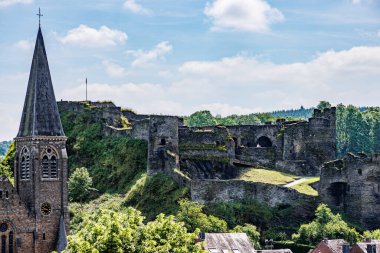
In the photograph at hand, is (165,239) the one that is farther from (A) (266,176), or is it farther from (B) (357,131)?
(B) (357,131)

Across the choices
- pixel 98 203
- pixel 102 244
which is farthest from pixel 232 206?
pixel 102 244

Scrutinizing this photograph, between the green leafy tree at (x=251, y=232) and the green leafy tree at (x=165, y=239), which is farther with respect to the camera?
the green leafy tree at (x=251, y=232)

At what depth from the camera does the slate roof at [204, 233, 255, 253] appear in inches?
2431

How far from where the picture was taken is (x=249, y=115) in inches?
5497

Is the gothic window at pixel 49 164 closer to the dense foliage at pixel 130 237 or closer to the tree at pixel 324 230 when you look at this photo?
the dense foliage at pixel 130 237

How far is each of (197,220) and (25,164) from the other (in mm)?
14203

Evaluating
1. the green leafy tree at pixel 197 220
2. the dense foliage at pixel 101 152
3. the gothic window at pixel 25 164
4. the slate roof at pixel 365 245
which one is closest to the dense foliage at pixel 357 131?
the dense foliage at pixel 101 152

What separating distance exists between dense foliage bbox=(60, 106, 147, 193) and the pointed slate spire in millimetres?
18656

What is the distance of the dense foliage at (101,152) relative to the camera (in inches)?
3233

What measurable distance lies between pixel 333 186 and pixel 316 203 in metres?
2.29

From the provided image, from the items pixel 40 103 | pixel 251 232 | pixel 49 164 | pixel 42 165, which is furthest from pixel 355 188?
pixel 40 103

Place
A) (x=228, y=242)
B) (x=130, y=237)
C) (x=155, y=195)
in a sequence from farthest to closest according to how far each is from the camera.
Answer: (x=155, y=195) → (x=228, y=242) → (x=130, y=237)

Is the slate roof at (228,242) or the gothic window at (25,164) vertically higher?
the gothic window at (25,164)

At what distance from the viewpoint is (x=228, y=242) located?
62656mm
